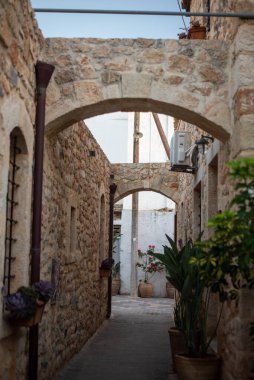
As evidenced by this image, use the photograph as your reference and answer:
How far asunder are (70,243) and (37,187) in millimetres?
2515

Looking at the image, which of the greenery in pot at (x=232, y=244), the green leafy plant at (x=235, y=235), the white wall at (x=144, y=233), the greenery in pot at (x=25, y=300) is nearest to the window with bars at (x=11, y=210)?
the greenery in pot at (x=25, y=300)

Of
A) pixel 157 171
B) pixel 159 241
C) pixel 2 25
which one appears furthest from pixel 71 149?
pixel 159 241

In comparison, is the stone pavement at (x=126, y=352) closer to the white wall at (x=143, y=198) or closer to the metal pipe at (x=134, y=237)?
the metal pipe at (x=134, y=237)

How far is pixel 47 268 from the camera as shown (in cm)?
514

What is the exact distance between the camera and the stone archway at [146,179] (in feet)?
39.8

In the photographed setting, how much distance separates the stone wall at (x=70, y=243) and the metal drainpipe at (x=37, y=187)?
509mm

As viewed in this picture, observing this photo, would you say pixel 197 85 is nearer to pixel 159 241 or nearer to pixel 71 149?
pixel 71 149

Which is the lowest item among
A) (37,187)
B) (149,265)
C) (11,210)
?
(149,265)

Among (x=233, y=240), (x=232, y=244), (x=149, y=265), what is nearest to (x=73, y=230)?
(x=232, y=244)

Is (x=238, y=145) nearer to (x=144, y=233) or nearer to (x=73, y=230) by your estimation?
(x=73, y=230)

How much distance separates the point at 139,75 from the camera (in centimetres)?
495

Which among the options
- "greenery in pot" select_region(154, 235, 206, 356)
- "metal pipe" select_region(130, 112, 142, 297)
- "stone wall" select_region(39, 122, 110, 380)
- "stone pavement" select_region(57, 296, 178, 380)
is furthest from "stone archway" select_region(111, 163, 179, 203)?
"greenery in pot" select_region(154, 235, 206, 356)

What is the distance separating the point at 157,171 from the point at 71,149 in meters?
5.94

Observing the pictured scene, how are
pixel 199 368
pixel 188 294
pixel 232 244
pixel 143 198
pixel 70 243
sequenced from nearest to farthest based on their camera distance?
1. pixel 232 244
2. pixel 199 368
3. pixel 188 294
4. pixel 70 243
5. pixel 143 198
